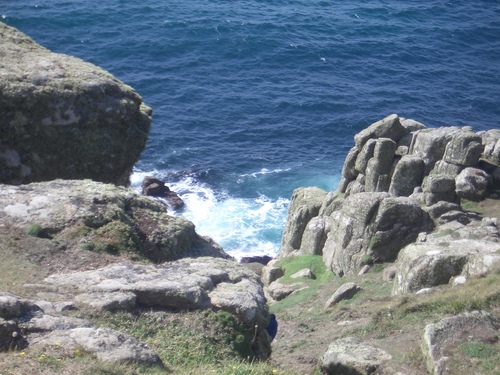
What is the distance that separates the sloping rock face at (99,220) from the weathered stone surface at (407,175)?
22.8m

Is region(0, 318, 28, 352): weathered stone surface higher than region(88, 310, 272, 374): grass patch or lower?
higher

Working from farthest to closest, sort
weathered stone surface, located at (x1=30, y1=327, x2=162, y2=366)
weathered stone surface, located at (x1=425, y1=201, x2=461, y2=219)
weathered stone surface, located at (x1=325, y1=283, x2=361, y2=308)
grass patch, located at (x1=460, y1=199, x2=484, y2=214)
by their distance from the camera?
grass patch, located at (x1=460, y1=199, x2=484, y2=214)
weathered stone surface, located at (x1=425, y1=201, x2=461, y2=219)
weathered stone surface, located at (x1=325, y1=283, x2=361, y2=308)
weathered stone surface, located at (x1=30, y1=327, x2=162, y2=366)

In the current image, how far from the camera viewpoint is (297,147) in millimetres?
81438

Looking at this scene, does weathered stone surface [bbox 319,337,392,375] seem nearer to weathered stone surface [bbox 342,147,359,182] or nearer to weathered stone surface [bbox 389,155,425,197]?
weathered stone surface [bbox 389,155,425,197]

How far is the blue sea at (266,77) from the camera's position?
74812mm

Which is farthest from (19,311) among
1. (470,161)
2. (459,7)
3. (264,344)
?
(459,7)

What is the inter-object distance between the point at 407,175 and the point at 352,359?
26.9 meters

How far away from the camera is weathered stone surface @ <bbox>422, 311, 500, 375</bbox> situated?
19.8 meters

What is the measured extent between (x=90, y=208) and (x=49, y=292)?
218 inches

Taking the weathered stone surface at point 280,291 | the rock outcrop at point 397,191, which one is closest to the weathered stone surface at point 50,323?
the rock outcrop at point 397,191

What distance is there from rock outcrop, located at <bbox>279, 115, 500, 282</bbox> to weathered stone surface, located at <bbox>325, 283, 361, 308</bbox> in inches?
127

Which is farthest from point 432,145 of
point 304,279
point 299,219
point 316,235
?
point 299,219

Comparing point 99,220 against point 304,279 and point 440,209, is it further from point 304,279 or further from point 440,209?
point 440,209

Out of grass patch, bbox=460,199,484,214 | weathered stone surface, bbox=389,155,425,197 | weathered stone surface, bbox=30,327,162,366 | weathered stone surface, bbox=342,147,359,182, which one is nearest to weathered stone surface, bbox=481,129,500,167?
grass patch, bbox=460,199,484,214
